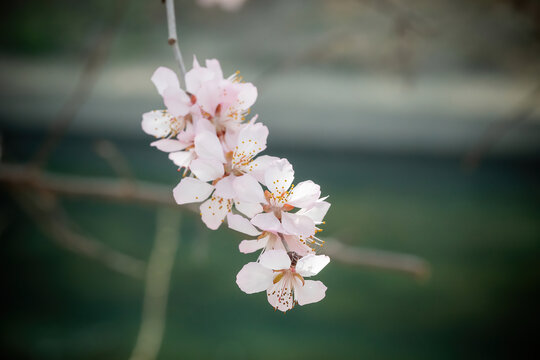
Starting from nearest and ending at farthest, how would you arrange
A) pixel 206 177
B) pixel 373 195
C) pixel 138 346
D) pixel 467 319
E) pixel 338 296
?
pixel 206 177 → pixel 138 346 → pixel 467 319 → pixel 338 296 → pixel 373 195

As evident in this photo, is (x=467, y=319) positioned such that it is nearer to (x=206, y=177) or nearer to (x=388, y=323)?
(x=388, y=323)

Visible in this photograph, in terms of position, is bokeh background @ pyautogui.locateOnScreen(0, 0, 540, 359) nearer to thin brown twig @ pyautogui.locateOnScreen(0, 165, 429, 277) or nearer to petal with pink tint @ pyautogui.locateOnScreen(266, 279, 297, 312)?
thin brown twig @ pyautogui.locateOnScreen(0, 165, 429, 277)

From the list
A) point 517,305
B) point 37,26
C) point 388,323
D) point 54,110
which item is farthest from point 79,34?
point 517,305

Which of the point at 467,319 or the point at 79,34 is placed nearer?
the point at 467,319

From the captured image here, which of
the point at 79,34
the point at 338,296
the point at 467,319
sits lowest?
the point at 467,319

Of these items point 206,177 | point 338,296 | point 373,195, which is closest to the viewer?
point 206,177

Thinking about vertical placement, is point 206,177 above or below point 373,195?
below

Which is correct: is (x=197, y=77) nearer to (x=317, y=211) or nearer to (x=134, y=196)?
(x=317, y=211)
